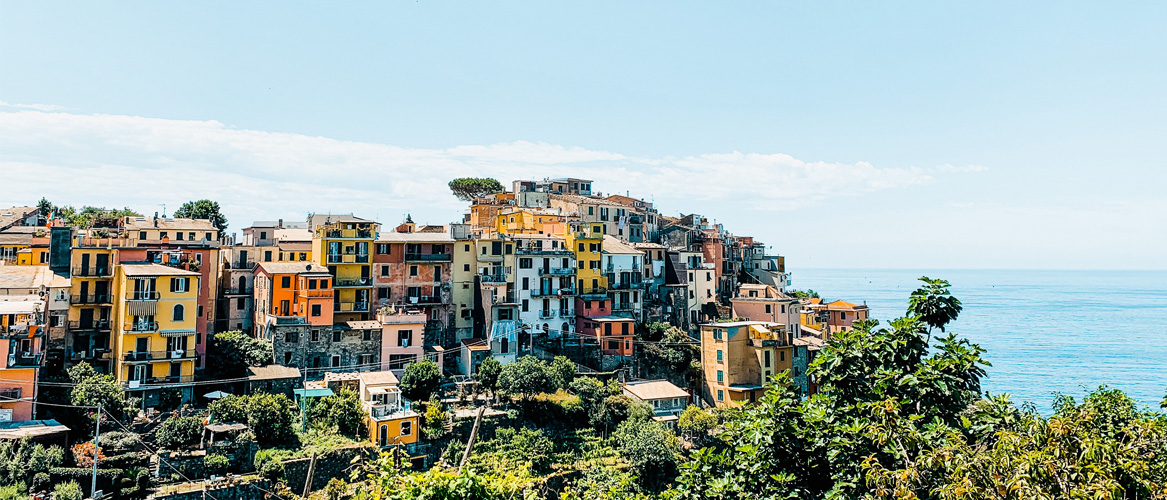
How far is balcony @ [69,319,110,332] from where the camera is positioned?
37094 mm

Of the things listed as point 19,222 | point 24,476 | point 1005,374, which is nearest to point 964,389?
point 24,476

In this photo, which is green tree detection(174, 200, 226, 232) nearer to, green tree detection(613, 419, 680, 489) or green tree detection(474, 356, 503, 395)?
green tree detection(474, 356, 503, 395)

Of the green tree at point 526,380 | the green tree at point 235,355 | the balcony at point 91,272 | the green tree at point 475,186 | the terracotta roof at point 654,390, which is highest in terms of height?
the green tree at point 475,186

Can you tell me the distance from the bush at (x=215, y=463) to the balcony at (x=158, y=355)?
7.71 metres

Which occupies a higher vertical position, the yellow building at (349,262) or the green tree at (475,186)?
the green tree at (475,186)

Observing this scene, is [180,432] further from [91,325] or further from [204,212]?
[204,212]

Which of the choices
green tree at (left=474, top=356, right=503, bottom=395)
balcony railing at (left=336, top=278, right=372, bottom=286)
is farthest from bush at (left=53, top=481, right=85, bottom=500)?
balcony railing at (left=336, top=278, right=372, bottom=286)

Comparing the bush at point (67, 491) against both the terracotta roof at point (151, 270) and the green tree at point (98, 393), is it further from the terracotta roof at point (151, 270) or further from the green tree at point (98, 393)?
the terracotta roof at point (151, 270)

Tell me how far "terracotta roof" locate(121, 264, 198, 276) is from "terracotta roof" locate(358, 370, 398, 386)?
10.6 m

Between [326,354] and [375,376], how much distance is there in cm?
458

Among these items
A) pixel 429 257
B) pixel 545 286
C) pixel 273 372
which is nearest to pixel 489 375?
pixel 545 286

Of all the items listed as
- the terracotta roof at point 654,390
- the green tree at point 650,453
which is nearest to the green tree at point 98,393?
the green tree at point 650,453

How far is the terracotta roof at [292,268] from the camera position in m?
44.4

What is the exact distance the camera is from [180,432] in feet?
106
